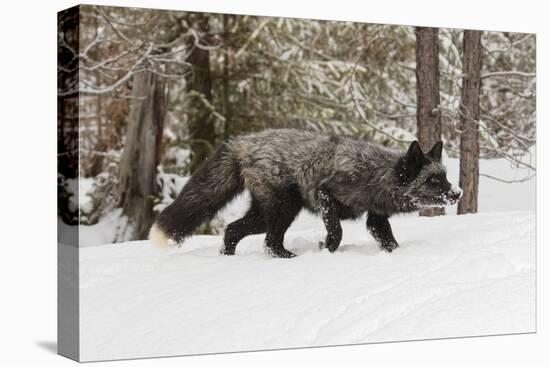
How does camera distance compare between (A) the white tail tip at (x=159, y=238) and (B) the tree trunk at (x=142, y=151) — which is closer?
(B) the tree trunk at (x=142, y=151)

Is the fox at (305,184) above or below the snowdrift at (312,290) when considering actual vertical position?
above

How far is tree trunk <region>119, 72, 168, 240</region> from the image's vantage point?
9320 millimetres

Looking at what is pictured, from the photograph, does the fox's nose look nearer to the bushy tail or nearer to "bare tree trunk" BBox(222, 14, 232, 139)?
the bushy tail

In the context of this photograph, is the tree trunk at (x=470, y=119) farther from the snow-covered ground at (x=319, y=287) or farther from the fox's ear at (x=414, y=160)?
the fox's ear at (x=414, y=160)

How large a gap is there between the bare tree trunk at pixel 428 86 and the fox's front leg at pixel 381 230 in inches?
24.0

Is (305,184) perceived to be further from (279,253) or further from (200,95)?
(200,95)

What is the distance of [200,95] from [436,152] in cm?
271

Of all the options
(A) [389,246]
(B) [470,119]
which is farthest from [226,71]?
(B) [470,119]

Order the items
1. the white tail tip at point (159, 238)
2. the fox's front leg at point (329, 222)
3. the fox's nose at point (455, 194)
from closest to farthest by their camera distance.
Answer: the white tail tip at point (159, 238), the fox's front leg at point (329, 222), the fox's nose at point (455, 194)

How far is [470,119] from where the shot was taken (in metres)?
11.0

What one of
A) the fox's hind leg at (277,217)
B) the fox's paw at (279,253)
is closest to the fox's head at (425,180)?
the fox's hind leg at (277,217)

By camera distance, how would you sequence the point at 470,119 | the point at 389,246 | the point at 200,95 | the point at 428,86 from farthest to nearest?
the point at 470,119
the point at 428,86
the point at 389,246
the point at 200,95

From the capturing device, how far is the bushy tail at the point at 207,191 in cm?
988

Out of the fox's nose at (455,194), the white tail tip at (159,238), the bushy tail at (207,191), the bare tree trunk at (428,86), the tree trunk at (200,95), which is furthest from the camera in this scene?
the bare tree trunk at (428,86)
